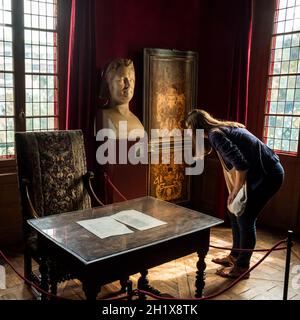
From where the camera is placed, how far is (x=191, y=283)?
321 centimetres

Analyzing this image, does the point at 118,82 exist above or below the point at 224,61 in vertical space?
below

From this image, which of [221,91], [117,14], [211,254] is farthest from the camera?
[221,91]

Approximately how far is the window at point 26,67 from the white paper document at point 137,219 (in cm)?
181

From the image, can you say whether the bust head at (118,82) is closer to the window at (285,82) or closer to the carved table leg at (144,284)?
the window at (285,82)

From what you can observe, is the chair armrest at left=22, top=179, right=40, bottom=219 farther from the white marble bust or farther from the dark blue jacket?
the dark blue jacket

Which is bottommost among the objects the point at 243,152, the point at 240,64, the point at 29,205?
the point at 29,205

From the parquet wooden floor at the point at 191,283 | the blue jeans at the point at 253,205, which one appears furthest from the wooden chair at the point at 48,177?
the blue jeans at the point at 253,205

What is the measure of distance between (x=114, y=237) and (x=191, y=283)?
1323 mm

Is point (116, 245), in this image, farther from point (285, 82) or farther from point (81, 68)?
point (285, 82)

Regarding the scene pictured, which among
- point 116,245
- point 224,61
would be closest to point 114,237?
point 116,245
